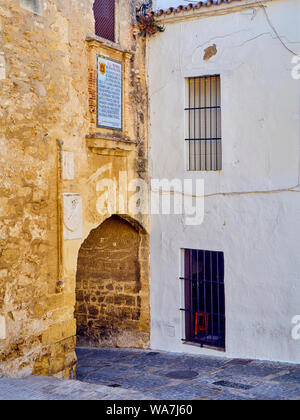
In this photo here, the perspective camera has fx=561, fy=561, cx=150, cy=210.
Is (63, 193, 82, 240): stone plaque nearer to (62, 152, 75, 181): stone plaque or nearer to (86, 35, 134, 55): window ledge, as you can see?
(62, 152, 75, 181): stone plaque

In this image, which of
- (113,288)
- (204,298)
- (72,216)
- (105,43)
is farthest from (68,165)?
(204,298)

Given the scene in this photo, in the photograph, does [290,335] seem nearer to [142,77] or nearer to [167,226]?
[167,226]

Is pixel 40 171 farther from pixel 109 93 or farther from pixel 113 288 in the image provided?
pixel 113 288

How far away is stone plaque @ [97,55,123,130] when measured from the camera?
9.37 metres

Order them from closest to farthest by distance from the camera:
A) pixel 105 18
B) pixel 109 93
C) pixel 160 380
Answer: pixel 160 380 < pixel 109 93 < pixel 105 18

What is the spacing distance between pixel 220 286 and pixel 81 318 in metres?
3.05

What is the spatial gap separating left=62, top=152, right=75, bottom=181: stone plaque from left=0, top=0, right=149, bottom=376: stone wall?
0.06m

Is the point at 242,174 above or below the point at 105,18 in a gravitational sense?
below

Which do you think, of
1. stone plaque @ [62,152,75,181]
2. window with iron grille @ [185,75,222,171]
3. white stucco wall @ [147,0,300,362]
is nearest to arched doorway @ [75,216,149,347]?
white stucco wall @ [147,0,300,362]

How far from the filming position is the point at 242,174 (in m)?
9.59

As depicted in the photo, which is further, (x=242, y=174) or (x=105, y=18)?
(x=105, y=18)

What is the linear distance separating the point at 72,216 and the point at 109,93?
91.4 inches

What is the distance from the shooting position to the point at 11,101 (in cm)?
762
